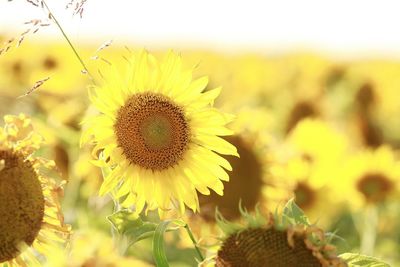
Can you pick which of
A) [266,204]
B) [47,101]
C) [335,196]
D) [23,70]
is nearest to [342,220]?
[335,196]

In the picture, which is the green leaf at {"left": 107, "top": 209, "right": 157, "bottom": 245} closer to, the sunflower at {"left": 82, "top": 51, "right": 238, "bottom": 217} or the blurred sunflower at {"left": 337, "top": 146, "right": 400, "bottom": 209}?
the sunflower at {"left": 82, "top": 51, "right": 238, "bottom": 217}

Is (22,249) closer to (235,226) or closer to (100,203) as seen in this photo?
(235,226)

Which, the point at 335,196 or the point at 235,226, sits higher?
the point at 235,226

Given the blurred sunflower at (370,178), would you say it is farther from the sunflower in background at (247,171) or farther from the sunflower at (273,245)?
the sunflower at (273,245)

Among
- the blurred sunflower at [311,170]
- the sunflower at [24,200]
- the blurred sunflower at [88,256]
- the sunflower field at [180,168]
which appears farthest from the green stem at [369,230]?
the sunflower at [24,200]

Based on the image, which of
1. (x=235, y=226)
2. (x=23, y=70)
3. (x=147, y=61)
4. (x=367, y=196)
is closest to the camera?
(x=235, y=226)

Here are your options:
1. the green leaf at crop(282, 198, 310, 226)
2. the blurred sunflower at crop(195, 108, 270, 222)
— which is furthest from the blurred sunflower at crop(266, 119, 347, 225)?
the green leaf at crop(282, 198, 310, 226)
